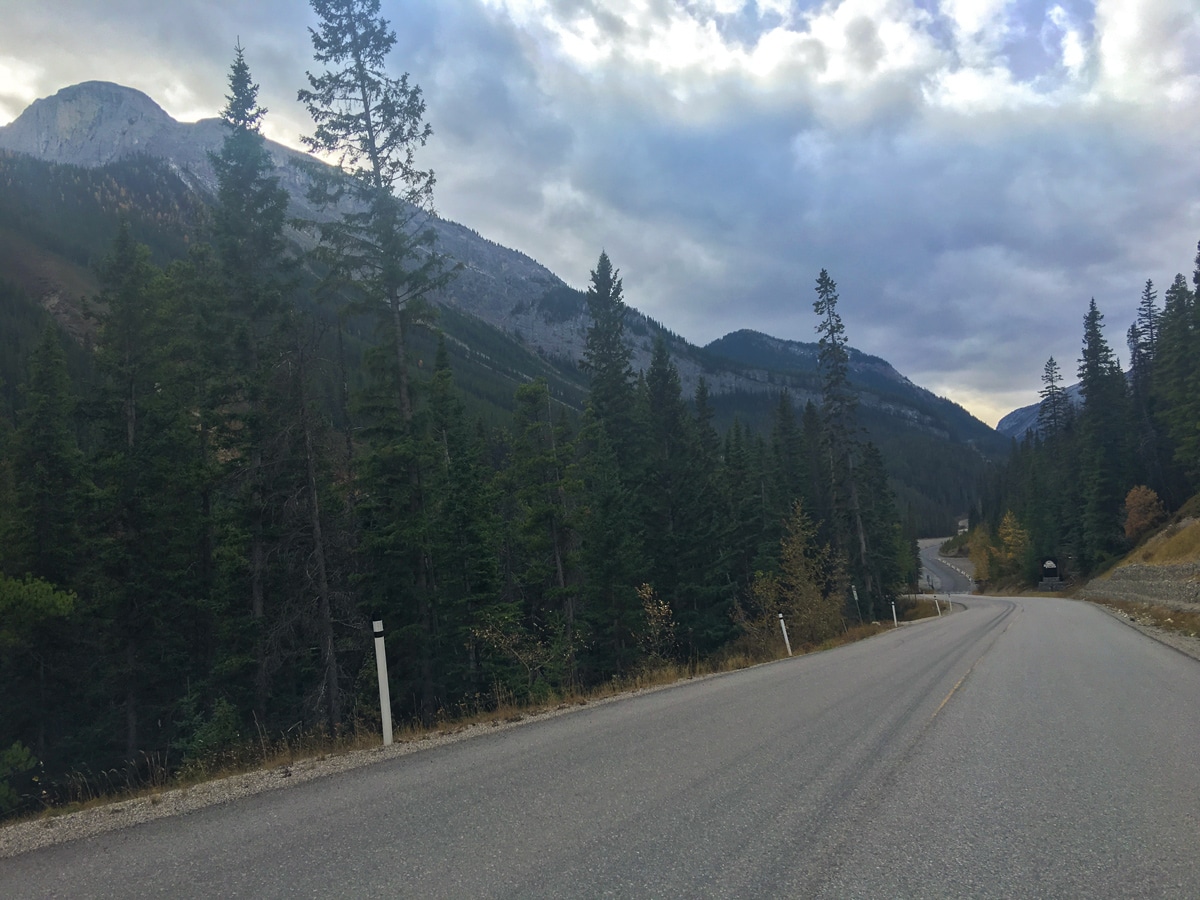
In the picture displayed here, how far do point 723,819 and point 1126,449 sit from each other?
71.7m

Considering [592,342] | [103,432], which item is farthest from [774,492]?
[103,432]

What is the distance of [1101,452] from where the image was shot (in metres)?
56.8

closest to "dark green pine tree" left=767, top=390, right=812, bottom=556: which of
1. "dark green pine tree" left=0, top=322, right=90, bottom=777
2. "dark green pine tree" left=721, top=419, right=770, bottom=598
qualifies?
"dark green pine tree" left=721, top=419, right=770, bottom=598

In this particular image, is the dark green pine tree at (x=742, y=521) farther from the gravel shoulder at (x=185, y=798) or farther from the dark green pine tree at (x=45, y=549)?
the gravel shoulder at (x=185, y=798)

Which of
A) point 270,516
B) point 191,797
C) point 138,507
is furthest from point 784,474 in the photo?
point 191,797

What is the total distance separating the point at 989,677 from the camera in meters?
11.5

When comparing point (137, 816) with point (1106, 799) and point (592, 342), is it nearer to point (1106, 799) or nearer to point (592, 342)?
point (1106, 799)

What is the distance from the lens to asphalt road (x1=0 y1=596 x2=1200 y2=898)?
3.68m

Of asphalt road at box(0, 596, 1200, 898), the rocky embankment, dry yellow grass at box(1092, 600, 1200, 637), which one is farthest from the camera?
the rocky embankment

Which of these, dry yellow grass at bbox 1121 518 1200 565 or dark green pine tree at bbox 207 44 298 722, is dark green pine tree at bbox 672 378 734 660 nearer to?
dark green pine tree at bbox 207 44 298 722

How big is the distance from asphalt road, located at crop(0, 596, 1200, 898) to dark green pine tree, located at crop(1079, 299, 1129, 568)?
61.3 metres

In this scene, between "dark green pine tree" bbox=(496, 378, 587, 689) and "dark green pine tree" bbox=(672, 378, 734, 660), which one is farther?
"dark green pine tree" bbox=(672, 378, 734, 660)

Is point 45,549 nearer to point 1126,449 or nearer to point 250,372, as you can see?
point 250,372

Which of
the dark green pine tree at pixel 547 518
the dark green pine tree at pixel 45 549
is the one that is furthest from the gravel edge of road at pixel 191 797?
the dark green pine tree at pixel 45 549
